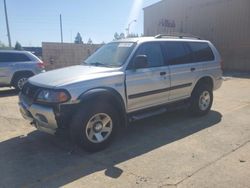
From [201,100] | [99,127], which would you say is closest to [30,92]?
[99,127]

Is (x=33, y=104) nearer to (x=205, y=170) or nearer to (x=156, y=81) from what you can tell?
(x=156, y=81)

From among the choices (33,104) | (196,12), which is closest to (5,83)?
(33,104)

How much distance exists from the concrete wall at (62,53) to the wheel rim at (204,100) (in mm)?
12077

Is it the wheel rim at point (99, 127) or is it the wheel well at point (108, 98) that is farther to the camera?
the wheel rim at point (99, 127)

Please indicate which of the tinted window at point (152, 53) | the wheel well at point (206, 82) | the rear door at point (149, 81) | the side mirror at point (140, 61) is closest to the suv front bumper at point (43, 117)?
the rear door at point (149, 81)

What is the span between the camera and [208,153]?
4477 mm

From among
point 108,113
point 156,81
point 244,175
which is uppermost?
point 156,81

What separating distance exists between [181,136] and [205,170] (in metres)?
1.46

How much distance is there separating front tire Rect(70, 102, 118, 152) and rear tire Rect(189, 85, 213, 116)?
248 cm

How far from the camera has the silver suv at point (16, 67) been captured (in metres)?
10.4

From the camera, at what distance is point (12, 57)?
1065 centimetres

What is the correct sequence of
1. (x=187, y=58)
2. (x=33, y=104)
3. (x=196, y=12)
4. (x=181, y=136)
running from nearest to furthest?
(x=33, y=104), (x=181, y=136), (x=187, y=58), (x=196, y=12)

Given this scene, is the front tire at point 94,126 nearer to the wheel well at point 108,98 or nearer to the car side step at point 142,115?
the wheel well at point 108,98

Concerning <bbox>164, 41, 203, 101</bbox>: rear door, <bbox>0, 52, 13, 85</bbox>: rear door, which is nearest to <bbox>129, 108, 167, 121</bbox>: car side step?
<bbox>164, 41, 203, 101</bbox>: rear door
